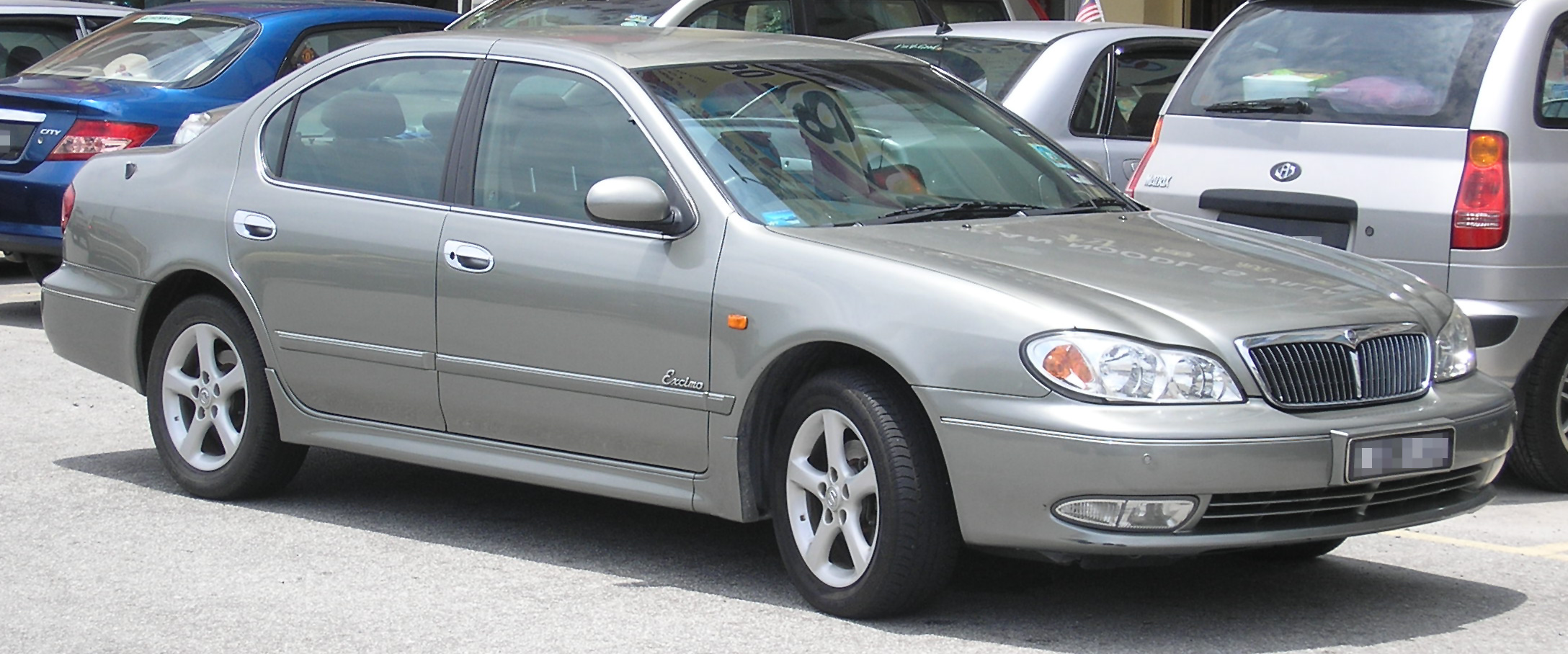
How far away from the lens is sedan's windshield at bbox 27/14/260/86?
444 inches

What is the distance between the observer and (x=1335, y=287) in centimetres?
544

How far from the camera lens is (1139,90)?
9.76 m

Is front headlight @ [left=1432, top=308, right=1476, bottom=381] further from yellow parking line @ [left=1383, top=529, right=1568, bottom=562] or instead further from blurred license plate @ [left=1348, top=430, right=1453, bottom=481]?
yellow parking line @ [left=1383, top=529, right=1568, bottom=562]

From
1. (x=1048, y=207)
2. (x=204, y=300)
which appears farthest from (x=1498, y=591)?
(x=204, y=300)

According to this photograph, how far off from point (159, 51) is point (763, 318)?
7061 millimetres

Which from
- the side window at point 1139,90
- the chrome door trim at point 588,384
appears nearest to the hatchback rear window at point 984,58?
the side window at point 1139,90

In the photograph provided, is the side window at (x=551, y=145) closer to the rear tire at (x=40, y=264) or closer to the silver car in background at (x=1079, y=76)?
the silver car in background at (x=1079, y=76)

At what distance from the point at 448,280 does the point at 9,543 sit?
1.50 meters

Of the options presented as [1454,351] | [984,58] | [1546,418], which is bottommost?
[1546,418]

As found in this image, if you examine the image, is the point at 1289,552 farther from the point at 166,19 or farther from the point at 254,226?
the point at 166,19

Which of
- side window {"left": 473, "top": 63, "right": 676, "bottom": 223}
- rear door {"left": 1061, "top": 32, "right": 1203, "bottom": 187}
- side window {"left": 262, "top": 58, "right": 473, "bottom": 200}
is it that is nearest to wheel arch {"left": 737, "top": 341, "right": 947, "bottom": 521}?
side window {"left": 473, "top": 63, "right": 676, "bottom": 223}

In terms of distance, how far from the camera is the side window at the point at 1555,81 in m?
7.04

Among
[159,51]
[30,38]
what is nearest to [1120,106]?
[159,51]

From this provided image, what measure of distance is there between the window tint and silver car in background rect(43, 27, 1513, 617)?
20.8 ft
